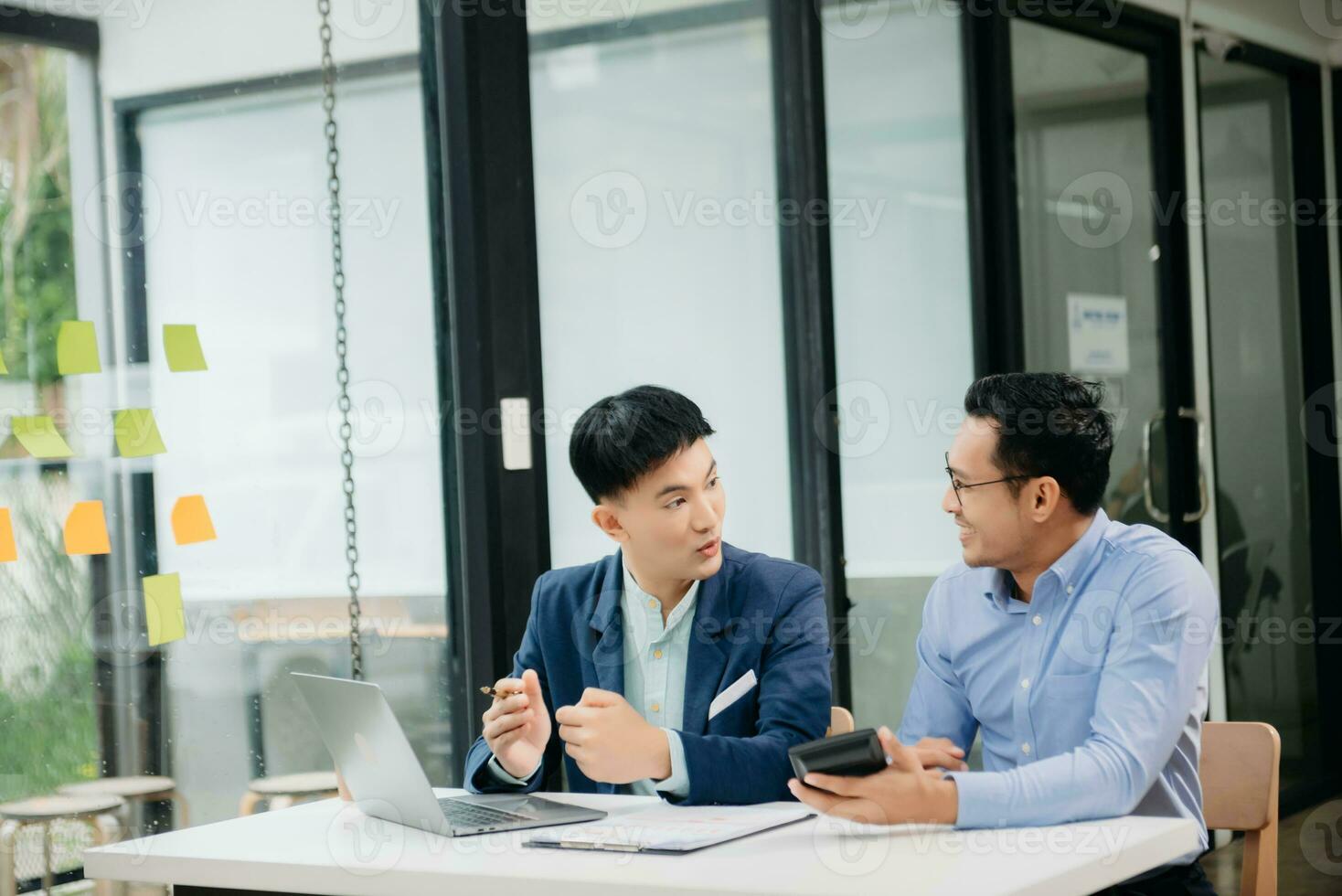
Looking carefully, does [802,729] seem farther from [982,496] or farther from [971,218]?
[971,218]

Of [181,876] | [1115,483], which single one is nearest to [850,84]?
[1115,483]

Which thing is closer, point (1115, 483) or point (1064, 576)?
point (1064, 576)

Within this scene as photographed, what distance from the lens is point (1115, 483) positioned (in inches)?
191

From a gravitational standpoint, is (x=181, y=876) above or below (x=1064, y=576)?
below

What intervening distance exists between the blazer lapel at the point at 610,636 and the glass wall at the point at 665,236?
2.77 ft

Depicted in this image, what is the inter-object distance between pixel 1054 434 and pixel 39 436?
5.19 feet

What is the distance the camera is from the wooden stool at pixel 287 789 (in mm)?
2770

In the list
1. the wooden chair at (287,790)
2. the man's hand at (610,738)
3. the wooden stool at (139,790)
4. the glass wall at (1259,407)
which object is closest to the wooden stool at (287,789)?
the wooden chair at (287,790)

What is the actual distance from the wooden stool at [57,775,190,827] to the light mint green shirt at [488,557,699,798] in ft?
2.84

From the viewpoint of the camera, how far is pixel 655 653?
2357 millimetres

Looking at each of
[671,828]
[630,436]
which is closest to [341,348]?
[630,436]

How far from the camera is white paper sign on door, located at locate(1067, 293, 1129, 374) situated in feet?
15.5

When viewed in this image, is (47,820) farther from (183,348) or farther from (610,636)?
(610,636)

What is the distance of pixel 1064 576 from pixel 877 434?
1.97 m
